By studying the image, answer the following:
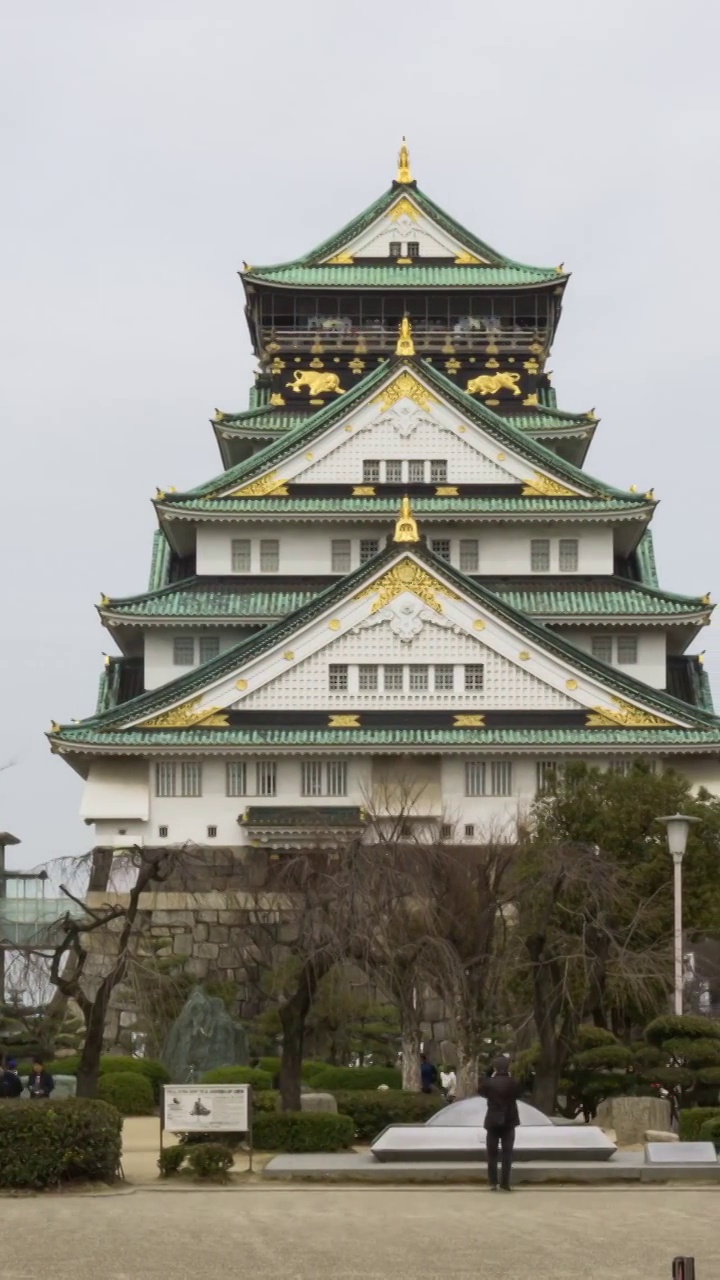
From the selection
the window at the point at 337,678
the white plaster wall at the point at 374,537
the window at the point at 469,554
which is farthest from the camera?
the window at the point at 469,554

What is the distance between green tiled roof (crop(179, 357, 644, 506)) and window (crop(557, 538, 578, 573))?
67.7 inches

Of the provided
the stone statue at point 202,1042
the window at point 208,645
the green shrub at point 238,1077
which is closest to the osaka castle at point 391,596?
the window at point 208,645

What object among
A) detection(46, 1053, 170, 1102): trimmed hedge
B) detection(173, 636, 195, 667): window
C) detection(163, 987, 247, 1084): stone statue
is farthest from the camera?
detection(173, 636, 195, 667): window

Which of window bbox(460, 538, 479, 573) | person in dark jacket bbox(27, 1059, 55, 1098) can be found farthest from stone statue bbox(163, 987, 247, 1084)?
window bbox(460, 538, 479, 573)

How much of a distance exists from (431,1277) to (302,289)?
57928 mm

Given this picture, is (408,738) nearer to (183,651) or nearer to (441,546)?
(183,651)

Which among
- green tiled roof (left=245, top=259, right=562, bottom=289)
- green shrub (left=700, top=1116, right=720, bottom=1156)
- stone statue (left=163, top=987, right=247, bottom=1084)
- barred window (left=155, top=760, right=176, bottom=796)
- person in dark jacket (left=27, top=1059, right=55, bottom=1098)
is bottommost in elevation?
green shrub (left=700, top=1116, right=720, bottom=1156)

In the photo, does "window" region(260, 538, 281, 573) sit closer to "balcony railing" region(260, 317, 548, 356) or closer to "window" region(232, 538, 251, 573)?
"window" region(232, 538, 251, 573)

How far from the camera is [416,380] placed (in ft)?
240

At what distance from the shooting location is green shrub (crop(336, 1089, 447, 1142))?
3912 centimetres

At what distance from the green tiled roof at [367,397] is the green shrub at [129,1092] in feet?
84.0

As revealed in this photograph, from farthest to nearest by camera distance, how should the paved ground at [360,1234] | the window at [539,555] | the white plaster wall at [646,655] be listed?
the window at [539,555], the white plaster wall at [646,655], the paved ground at [360,1234]

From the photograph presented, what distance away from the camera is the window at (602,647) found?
70.8m

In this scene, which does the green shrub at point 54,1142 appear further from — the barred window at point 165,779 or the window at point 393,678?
the window at point 393,678
